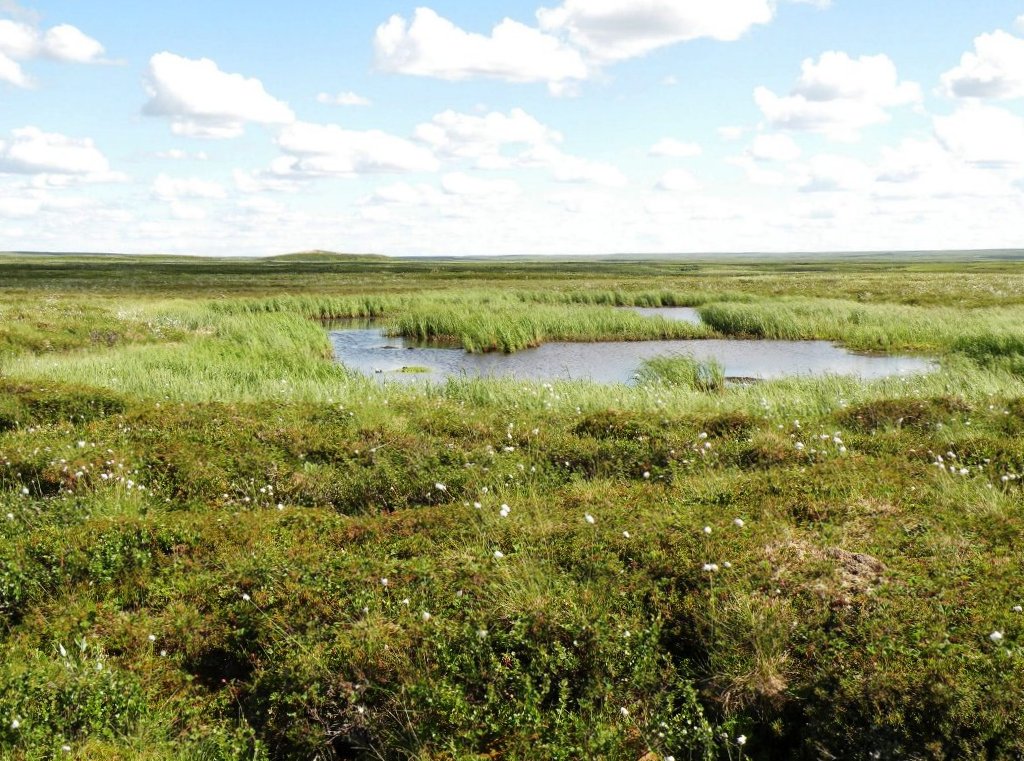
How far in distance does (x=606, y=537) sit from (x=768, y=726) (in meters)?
2.81

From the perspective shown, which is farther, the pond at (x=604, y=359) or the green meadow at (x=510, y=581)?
the pond at (x=604, y=359)

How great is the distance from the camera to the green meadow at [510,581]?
5914 millimetres

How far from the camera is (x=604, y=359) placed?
34.9 metres

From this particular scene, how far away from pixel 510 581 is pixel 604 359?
91.6ft

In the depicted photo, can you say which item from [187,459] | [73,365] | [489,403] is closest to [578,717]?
[187,459]

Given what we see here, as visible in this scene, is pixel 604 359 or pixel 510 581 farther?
pixel 604 359

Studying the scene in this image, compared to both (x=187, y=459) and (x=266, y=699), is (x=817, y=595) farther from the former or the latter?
(x=187, y=459)

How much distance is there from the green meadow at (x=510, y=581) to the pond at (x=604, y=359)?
14578 millimetres

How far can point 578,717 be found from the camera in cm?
599

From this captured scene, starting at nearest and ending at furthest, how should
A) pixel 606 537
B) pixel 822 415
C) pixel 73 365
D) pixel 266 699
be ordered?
1. pixel 266 699
2. pixel 606 537
3. pixel 822 415
4. pixel 73 365

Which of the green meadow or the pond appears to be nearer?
the green meadow

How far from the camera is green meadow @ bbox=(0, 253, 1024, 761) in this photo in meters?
5.91

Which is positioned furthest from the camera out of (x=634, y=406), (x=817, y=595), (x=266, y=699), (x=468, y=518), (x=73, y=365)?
(x=73, y=365)

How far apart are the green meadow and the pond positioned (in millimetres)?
14578
